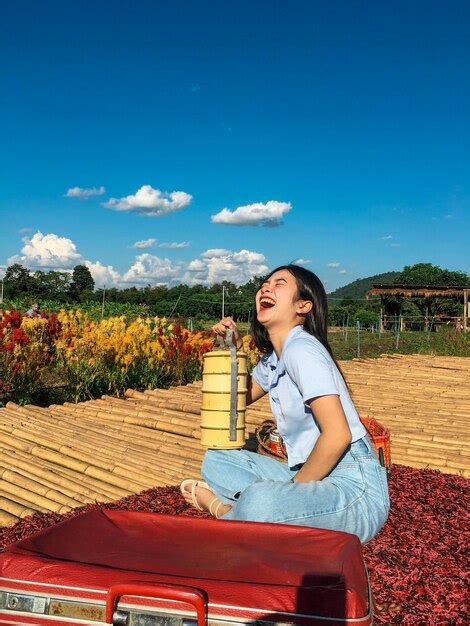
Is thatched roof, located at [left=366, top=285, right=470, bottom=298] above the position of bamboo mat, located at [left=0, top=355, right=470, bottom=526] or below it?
above

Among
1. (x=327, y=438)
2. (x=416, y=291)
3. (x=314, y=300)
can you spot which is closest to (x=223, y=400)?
(x=314, y=300)

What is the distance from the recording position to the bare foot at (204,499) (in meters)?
2.09

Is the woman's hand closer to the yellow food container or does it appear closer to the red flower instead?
the yellow food container

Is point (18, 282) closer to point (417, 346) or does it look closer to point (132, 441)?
point (417, 346)

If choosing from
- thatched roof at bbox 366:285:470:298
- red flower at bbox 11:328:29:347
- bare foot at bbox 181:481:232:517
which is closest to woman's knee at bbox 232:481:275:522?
bare foot at bbox 181:481:232:517

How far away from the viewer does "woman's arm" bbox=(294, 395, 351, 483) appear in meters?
1.77

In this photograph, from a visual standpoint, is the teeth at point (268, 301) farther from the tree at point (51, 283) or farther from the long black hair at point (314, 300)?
the tree at point (51, 283)

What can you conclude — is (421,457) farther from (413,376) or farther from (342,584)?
(413,376)

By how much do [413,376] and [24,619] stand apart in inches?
281

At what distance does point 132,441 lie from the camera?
4043 millimetres

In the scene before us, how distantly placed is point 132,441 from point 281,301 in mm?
2217

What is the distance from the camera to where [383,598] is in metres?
1.92

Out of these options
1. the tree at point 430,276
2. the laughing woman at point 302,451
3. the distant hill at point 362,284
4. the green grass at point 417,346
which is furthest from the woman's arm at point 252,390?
the distant hill at point 362,284

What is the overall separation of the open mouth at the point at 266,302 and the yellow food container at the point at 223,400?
184mm
